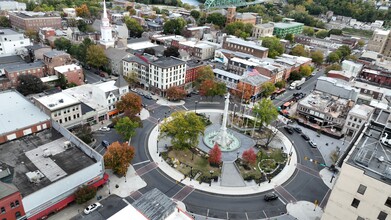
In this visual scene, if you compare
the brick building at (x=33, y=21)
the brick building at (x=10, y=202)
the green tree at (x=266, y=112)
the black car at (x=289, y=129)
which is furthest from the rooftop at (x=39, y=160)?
the brick building at (x=33, y=21)

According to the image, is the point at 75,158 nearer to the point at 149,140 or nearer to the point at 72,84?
the point at 149,140

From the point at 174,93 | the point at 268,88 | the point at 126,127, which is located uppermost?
the point at 268,88

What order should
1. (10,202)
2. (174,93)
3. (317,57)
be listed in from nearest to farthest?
1. (10,202)
2. (174,93)
3. (317,57)

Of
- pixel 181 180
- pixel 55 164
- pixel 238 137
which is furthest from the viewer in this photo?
pixel 238 137

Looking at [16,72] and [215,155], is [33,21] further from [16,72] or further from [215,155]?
[215,155]

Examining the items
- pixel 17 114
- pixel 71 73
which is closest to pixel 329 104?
pixel 71 73

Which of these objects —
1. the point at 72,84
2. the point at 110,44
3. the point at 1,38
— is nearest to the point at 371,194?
the point at 72,84
